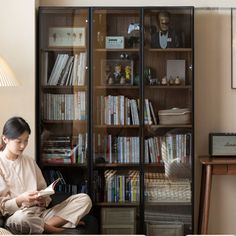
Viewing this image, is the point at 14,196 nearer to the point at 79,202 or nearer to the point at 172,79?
the point at 79,202

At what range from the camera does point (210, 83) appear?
4.85m

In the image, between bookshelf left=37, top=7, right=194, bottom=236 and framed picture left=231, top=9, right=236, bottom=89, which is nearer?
bookshelf left=37, top=7, right=194, bottom=236

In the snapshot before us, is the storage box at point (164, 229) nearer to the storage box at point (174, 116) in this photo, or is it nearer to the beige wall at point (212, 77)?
the beige wall at point (212, 77)

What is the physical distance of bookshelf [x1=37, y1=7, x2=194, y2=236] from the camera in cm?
459

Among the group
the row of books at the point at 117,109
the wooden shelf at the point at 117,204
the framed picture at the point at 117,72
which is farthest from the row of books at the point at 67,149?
the framed picture at the point at 117,72

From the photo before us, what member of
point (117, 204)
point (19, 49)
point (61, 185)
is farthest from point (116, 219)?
point (19, 49)

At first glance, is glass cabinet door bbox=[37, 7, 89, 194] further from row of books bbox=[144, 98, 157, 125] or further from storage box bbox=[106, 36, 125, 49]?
row of books bbox=[144, 98, 157, 125]

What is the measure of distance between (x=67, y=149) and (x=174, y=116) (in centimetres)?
90

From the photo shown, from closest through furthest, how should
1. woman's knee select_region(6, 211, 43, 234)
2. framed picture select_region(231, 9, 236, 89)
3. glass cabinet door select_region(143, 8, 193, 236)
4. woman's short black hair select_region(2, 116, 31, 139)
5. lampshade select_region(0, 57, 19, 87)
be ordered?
woman's knee select_region(6, 211, 43, 234), woman's short black hair select_region(2, 116, 31, 139), lampshade select_region(0, 57, 19, 87), glass cabinet door select_region(143, 8, 193, 236), framed picture select_region(231, 9, 236, 89)

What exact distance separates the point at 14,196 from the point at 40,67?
114 centimetres

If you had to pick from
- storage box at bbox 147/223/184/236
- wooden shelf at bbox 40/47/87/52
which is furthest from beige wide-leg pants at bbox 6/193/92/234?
wooden shelf at bbox 40/47/87/52

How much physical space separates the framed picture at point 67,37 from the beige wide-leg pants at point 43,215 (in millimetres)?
1265

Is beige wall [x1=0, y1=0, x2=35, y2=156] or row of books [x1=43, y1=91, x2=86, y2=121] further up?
beige wall [x1=0, y1=0, x2=35, y2=156]

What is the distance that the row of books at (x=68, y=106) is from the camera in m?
4.62
